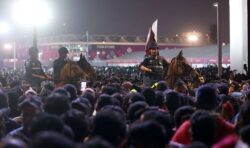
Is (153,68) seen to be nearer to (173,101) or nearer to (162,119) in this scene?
(173,101)

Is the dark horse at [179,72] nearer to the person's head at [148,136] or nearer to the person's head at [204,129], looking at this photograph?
the person's head at [204,129]

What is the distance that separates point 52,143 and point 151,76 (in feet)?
39.5

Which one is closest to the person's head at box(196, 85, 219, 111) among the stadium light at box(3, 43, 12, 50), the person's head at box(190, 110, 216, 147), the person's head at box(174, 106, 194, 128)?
the person's head at box(174, 106, 194, 128)

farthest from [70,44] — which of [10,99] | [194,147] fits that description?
[194,147]

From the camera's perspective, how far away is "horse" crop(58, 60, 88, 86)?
14125mm

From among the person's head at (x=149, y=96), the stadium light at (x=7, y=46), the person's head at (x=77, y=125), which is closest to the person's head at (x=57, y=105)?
the person's head at (x=77, y=125)

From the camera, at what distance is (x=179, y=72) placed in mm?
15250

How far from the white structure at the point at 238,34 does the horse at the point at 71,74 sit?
12.7 m

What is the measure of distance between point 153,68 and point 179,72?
996 mm

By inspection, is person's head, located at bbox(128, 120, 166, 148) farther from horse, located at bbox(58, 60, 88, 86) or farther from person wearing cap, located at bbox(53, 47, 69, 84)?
person wearing cap, located at bbox(53, 47, 69, 84)

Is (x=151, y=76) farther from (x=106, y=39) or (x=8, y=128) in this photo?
(x=106, y=39)

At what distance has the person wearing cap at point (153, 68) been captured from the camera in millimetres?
15906

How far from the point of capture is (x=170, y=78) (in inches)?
599

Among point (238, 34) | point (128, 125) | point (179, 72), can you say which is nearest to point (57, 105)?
point (128, 125)
